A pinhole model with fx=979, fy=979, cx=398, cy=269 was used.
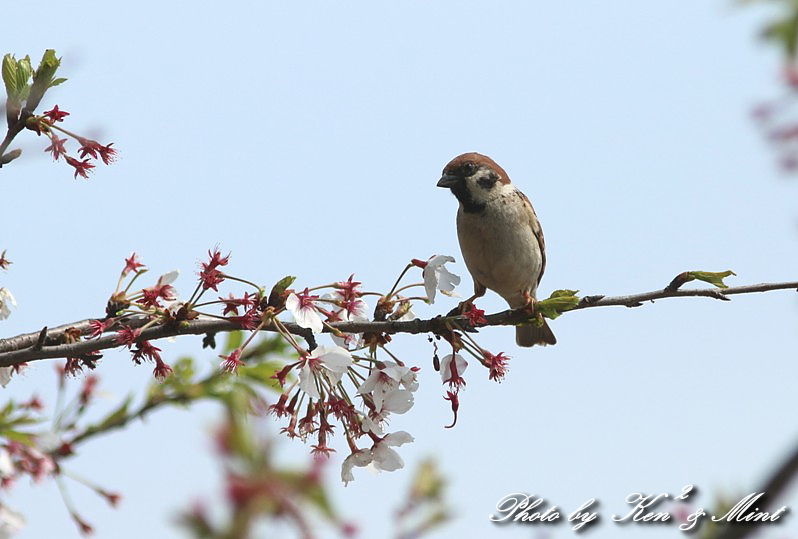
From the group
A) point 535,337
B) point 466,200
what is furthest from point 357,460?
point 535,337

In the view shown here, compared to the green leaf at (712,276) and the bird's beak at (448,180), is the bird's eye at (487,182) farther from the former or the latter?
the green leaf at (712,276)

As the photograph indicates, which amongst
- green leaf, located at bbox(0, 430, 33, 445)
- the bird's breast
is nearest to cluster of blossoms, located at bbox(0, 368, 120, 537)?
green leaf, located at bbox(0, 430, 33, 445)

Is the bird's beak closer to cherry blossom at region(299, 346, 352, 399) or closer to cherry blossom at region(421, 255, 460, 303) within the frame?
cherry blossom at region(421, 255, 460, 303)

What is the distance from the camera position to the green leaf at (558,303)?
3.51 metres

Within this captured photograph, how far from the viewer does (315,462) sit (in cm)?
89

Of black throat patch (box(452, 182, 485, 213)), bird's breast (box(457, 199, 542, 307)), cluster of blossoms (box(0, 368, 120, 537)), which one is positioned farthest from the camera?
black throat patch (box(452, 182, 485, 213))

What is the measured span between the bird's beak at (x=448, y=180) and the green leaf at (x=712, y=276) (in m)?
3.26

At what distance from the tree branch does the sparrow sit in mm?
2654

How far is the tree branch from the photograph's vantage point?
3086 mm

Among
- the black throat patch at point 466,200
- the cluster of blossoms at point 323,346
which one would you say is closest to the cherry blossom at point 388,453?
the cluster of blossoms at point 323,346

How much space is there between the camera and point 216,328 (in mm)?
3381

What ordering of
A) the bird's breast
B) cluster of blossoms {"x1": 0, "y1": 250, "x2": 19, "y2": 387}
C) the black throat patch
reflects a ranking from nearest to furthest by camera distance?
1. cluster of blossoms {"x1": 0, "y1": 250, "x2": 19, "y2": 387}
2. the bird's breast
3. the black throat patch

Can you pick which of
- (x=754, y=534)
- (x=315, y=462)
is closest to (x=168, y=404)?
(x=315, y=462)

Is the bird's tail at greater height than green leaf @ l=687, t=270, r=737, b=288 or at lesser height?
greater
